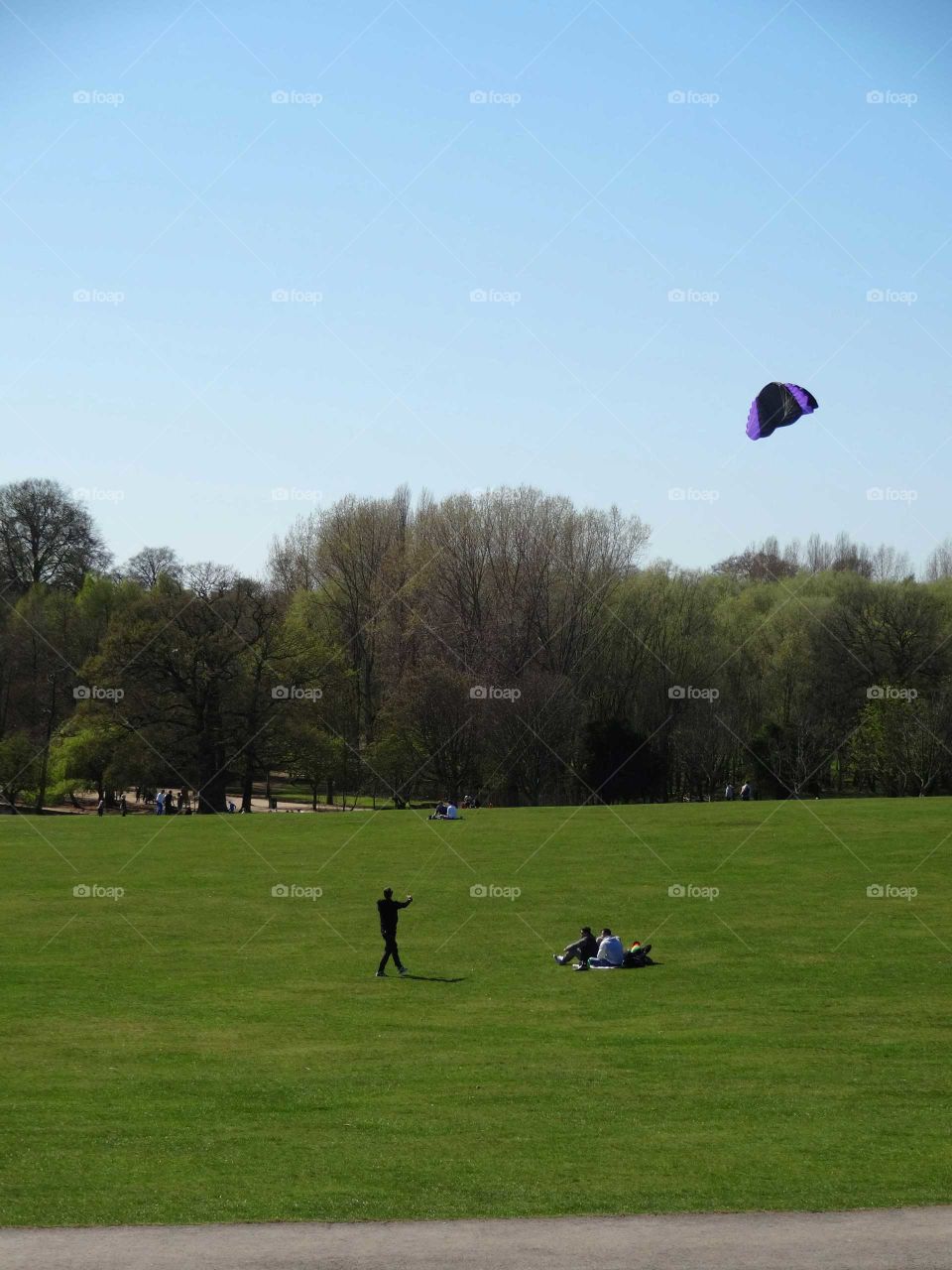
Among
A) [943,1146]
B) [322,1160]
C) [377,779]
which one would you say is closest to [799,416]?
[943,1146]

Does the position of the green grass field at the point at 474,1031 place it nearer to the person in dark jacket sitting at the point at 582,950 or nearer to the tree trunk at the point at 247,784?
the person in dark jacket sitting at the point at 582,950

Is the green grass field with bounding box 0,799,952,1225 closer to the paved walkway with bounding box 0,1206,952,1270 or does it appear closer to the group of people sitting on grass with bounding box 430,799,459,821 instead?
the paved walkway with bounding box 0,1206,952,1270

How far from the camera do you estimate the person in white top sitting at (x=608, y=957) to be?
31812 mm

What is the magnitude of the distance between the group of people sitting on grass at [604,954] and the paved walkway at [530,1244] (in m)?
17.7

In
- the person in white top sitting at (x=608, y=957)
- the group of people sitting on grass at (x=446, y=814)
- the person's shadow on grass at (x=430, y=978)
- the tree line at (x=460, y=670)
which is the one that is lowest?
the person's shadow on grass at (x=430, y=978)

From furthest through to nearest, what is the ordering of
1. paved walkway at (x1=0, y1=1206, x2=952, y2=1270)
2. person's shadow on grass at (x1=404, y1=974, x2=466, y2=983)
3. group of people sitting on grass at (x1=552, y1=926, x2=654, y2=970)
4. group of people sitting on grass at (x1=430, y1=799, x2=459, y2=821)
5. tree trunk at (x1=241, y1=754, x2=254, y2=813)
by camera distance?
tree trunk at (x1=241, y1=754, x2=254, y2=813), group of people sitting on grass at (x1=430, y1=799, x2=459, y2=821), group of people sitting on grass at (x1=552, y1=926, x2=654, y2=970), person's shadow on grass at (x1=404, y1=974, x2=466, y2=983), paved walkway at (x1=0, y1=1206, x2=952, y2=1270)

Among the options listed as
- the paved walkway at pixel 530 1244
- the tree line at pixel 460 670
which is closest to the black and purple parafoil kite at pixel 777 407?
the paved walkway at pixel 530 1244

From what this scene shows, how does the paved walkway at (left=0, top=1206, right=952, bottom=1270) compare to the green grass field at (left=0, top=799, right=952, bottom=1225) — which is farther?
the green grass field at (left=0, top=799, right=952, bottom=1225)

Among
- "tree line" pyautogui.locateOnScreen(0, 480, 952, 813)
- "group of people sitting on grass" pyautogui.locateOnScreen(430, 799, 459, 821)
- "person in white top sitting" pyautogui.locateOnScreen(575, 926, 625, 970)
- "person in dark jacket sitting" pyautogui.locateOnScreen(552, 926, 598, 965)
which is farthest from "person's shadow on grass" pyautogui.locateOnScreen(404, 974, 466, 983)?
"tree line" pyautogui.locateOnScreen(0, 480, 952, 813)

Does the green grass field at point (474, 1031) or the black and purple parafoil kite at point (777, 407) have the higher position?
the black and purple parafoil kite at point (777, 407)

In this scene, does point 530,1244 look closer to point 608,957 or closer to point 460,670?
point 608,957

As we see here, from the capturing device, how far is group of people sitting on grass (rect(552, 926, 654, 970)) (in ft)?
104

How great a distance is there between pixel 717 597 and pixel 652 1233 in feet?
297

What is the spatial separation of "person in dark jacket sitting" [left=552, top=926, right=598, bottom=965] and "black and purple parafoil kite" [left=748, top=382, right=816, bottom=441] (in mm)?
13371
